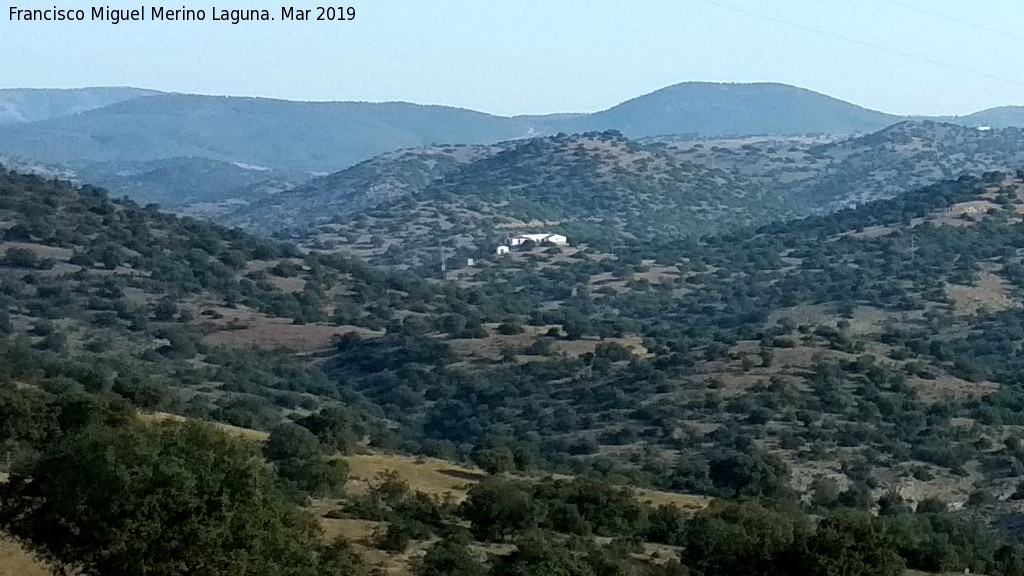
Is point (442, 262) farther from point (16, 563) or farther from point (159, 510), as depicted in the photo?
point (159, 510)

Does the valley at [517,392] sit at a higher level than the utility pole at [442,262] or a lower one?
higher

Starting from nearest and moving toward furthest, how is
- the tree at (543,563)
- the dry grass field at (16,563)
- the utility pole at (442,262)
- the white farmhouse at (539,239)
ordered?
the dry grass field at (16,563)
the tree at (543,563)
the utility pole at (442,262)
the white farmhouse at (539,239)

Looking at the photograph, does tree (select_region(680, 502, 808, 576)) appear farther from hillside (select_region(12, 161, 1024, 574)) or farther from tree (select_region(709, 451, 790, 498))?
tree (select_region(709, 451, 790, 498))

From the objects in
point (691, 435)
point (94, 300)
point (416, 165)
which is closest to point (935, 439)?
point (691, 435)

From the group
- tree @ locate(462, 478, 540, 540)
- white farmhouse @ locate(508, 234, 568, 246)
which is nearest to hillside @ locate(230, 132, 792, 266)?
white farmhouse @ locate(508, 234, 568, 246)

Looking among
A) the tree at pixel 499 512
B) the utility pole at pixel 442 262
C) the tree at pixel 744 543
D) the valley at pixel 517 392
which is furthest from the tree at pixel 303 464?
the utility pole at pixel 442 262

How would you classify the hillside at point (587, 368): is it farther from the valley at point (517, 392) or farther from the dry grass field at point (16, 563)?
the dry grass field at point (16, 563)

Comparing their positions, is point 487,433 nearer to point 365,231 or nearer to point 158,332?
point 158,332

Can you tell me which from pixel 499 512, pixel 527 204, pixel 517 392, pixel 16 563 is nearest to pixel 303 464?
pixel 499 512
